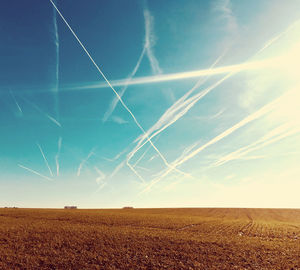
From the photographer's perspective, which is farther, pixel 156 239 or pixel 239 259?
pixel 156 239

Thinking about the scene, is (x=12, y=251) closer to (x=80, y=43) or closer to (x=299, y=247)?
(x=80, y=43)

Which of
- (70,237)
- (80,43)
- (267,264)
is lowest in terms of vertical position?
(267,264)

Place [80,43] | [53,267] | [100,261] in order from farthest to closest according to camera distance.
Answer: [80,43] → [100,261] → [53,267]

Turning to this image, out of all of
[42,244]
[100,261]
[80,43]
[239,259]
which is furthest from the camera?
[80,43]

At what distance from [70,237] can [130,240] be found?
827 cm

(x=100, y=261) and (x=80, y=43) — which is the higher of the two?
(x=80, y=43)

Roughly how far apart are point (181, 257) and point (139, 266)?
5267 mm

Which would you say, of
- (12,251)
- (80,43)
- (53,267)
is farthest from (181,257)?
(80,43)

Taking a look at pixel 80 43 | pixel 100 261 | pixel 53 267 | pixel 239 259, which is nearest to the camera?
pixel 53 267

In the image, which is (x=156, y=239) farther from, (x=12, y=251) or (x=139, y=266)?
(x=12, y=251)

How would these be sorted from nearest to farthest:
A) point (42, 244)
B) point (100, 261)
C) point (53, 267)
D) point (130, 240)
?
point (53, 267) → point (100, 261) → point (42, 244) → point (130, 240)

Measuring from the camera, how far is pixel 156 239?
29.2 meters

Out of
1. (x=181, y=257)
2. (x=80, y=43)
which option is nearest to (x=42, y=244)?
(x=181, y=257)

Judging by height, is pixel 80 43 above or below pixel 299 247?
above
